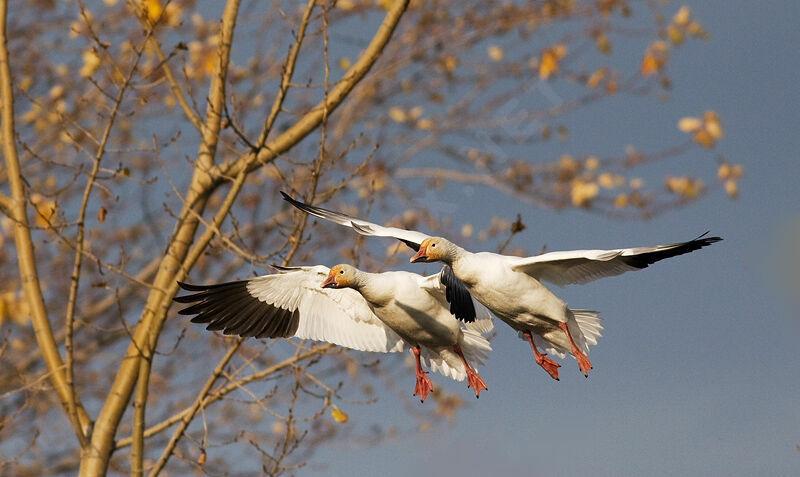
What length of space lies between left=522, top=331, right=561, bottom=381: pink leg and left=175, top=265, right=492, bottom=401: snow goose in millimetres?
557

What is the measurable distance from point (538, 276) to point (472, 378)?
107 cm

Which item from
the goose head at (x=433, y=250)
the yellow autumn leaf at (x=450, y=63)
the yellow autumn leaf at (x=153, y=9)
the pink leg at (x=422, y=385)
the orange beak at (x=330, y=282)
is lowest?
the pink leg at (x=422, y=385)

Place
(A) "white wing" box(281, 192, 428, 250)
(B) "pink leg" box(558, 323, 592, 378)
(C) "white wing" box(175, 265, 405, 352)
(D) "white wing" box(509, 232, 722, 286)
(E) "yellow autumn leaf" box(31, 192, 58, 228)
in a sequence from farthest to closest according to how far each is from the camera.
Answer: (E) "yellow autumn leaf" box(31, 192, 58, 228) → (C) "white wing" box(175, 265, 405, 352) → (A) "white wing" box(281, 192, 428, 250) → (B) "pink leg" box(558, 323, 592, 378) → (D) "white wing" box(509, 232, 722, 286)

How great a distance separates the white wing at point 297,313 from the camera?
7.02 m

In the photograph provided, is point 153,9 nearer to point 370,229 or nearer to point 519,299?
Result: point 370,229

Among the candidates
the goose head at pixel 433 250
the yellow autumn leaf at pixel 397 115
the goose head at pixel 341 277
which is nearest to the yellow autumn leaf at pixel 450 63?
the yellow autumn leaf at pixel 397 115

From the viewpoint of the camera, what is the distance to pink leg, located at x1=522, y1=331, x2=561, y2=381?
19.6 feet

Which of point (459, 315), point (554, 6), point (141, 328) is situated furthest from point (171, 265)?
point (554, 6)

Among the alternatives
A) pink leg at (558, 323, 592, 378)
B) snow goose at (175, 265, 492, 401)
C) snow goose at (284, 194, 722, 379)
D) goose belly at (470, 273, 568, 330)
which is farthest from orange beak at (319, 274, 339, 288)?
pink leg at (558, 323, 592, 378)

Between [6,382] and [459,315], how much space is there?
25.1 ft

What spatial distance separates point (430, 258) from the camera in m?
5.64

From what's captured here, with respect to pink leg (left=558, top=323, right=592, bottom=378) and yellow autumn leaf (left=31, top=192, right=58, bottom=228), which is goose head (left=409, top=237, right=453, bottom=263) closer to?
pink leg (left=558, top=323, right=592, bottom=378)

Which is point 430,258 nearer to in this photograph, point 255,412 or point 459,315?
point 459,315

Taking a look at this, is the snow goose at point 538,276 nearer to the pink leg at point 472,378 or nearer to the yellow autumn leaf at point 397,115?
the pink leg at point 472,378
